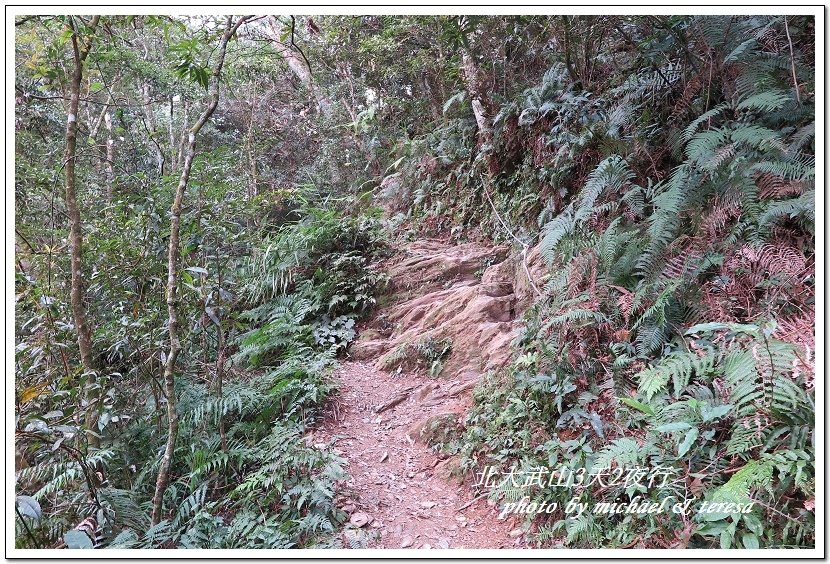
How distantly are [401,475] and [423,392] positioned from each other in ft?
4.07

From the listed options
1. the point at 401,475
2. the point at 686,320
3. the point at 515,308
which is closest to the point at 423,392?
the point at 401,475

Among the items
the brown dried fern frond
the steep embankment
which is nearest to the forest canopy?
the brown dried fern frond

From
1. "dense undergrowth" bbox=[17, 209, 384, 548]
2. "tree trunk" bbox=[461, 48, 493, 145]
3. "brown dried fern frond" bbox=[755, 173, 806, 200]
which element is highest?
"tree trunk" bbox=[461, 48, 493, 145]

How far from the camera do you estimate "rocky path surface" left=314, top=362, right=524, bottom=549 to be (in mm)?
3391

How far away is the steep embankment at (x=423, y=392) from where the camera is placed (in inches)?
139

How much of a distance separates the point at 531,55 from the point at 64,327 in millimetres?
7706

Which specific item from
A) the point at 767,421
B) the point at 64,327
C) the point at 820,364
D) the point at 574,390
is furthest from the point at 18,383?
the point at 820,364

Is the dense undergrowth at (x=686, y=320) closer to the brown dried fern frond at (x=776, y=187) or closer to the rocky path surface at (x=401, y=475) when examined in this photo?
the brown dried fern frond at (x=776, y=187)

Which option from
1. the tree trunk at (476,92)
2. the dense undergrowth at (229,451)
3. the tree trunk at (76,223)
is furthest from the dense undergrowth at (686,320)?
the tree trunk at (76,223)

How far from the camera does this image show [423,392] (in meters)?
5.38

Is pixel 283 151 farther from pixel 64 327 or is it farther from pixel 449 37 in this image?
pixel 64 327

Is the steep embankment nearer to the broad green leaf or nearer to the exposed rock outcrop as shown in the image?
the exposed rock outcrop

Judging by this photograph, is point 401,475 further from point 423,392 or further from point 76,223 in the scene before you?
point 76,223

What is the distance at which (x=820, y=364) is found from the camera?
7.89ft
